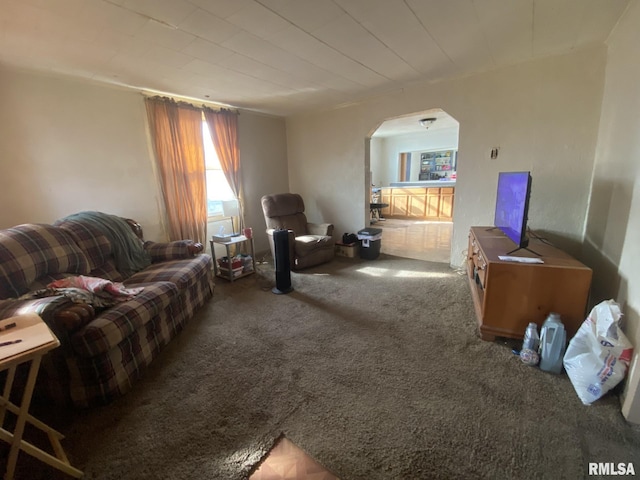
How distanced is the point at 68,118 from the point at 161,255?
1.55 meters

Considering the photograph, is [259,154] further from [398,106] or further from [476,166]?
[476,166]

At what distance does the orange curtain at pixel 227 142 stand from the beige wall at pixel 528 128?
1745mm

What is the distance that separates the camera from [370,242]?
397 centimetres

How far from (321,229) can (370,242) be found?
759 mm

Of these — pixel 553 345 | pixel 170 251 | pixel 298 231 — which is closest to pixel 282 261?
pixel 170 251

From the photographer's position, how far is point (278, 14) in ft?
5.67

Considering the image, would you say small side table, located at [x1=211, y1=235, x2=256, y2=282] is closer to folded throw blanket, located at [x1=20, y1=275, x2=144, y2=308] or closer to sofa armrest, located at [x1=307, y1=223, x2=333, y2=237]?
sofa armrest, located at [x1=307, y1=223, x2=333, y2=237]

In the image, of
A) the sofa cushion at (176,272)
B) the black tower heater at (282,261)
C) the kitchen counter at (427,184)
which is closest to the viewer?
the sofa cushion at (176,272)

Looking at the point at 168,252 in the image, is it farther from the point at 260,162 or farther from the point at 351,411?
the point at 351,411

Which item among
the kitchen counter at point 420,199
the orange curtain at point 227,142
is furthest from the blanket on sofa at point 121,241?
the kitchen counter at point 420,199

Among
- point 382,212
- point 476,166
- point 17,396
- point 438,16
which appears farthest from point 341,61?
point 382,212

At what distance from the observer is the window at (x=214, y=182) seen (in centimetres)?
382

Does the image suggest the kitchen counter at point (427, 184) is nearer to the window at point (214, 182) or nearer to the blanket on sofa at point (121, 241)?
the window at point (214, 182)

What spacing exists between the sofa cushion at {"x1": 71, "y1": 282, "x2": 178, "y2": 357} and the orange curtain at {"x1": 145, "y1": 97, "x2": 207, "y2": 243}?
160 cm
